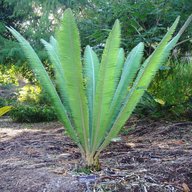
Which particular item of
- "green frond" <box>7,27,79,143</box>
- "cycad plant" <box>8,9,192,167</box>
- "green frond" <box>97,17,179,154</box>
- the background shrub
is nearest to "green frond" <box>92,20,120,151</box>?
"cycad plant" <box>8,9,192,167</box>

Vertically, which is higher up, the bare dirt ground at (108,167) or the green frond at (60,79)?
the green frond at (60,79)

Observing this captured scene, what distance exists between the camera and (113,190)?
222 centimetres

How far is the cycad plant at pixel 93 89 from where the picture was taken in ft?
7.59

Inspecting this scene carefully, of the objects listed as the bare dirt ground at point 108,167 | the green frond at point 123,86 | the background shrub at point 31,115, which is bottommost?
the background shrub at point 31,115

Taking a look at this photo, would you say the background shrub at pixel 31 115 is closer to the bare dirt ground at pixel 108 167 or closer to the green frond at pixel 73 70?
the bare dirt ground at pixel 108 167

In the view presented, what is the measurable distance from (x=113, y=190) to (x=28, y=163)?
44.4 inches

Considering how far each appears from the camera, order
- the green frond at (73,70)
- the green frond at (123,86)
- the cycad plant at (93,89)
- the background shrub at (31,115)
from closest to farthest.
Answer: the green frond at (73,70) < the cycad plant at (93,89) < the green frond at (123,86) < the background shrub at (31,115)

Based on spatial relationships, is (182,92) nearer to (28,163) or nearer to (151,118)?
(151,118)

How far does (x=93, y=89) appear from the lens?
2.73 metres

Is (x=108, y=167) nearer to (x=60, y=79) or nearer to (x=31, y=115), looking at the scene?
(x=60, y=79)

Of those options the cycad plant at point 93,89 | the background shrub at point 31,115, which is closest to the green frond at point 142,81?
the cycad plant at point 93,89

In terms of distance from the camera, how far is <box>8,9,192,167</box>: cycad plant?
7.59 ft

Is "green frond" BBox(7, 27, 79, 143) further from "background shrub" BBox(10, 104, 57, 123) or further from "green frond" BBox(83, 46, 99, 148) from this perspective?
"background shrub" BBox(10, 104, 57, 123)

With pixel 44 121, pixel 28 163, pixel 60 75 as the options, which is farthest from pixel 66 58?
pixel 44 121
